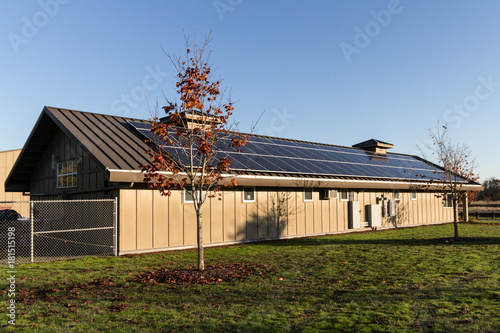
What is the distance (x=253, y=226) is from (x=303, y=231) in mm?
3228

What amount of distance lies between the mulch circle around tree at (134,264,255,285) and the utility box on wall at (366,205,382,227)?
13910 millimetres

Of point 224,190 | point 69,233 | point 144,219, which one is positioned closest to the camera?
point 144,219

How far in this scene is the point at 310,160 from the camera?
22.5 m

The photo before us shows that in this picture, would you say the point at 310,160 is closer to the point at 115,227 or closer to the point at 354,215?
the point at 354,215

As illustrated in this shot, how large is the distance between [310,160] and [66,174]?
12.3 metres

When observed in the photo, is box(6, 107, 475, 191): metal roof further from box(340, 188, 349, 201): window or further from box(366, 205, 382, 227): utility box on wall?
box(366, 205, 382, 227): utility box on wall

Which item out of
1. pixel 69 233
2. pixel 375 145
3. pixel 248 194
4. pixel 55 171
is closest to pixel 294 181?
pixel 248 194

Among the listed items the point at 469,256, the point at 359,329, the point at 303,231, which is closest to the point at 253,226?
the point at 303,231

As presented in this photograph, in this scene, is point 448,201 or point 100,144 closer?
point 100,144

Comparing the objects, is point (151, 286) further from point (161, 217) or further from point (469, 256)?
point (469, 256)

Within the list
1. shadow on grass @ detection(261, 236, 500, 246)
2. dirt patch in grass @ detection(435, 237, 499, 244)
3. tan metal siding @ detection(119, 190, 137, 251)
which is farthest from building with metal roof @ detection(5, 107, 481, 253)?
dirt patch in grass @ detection(435, 237, 499, 244)

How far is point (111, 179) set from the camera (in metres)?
13.1

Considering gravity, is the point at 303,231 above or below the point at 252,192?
below

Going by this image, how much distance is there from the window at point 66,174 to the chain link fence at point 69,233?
0.87 meters
